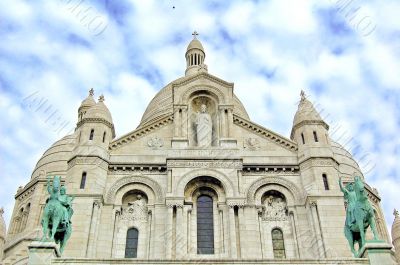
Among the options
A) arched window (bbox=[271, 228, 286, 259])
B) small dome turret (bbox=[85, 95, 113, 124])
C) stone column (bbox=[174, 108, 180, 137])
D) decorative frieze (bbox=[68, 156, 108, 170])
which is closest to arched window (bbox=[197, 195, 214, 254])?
arched window (bbox=[271, 228, 286, 259])

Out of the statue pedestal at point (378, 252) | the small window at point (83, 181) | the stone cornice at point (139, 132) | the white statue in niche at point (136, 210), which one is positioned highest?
the stone cornice at point (139, 132)

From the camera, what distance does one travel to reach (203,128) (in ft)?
Result: 97.7

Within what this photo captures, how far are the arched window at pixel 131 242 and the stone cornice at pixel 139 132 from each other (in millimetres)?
5178

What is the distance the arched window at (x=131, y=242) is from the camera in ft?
82.6

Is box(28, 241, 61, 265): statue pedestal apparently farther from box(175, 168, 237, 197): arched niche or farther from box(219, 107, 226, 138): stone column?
box(219, 107, 226, 138): stone column

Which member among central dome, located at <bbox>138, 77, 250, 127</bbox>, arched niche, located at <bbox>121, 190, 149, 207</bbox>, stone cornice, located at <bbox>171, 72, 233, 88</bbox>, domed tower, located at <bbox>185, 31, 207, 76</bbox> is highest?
domed tower, located at <bbox>185, 31, 207, 76</bbox>

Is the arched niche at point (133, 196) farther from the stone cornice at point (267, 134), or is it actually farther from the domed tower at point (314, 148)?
the domed tower at point (314, 148)

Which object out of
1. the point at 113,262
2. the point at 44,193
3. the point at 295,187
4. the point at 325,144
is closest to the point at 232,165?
the point at 295,187

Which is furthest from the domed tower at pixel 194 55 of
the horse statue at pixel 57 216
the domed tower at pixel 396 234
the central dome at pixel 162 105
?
the horse statue at pixel 57 216

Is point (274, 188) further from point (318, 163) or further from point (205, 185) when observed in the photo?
point (205, 185)

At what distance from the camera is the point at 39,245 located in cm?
1900

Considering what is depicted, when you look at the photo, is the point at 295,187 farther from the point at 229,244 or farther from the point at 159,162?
the point at 159,162

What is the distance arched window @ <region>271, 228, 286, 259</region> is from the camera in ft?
82.4

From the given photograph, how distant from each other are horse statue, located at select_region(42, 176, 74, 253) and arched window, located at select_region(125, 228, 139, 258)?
16.2 ft
